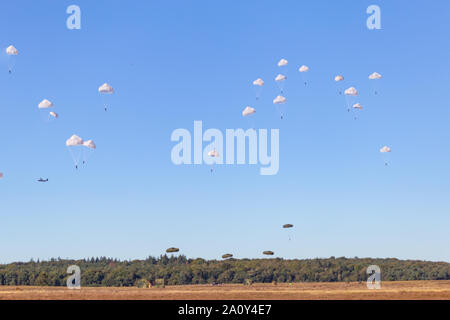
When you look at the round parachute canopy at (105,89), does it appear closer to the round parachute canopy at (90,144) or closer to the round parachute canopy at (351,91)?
the round parachute canopy at (90,144)

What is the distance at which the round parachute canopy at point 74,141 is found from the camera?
114131 millimetres

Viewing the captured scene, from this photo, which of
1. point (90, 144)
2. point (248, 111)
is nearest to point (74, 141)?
point (90, 144)

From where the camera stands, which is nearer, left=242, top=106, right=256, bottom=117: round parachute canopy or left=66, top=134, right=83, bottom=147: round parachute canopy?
left=66, top=134, right=83, bottom=147: round parachute canopy

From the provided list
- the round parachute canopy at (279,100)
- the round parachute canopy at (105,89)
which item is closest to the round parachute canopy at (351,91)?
the round parachute canopy at (279,100)

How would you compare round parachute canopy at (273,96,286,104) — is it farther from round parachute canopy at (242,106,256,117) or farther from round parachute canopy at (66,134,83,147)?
round parachute canopy at (66,134,83,147)

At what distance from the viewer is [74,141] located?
11519 cm

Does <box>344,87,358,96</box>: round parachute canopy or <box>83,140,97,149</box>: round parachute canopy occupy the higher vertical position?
<box>344,87,358,96</box>: round parachute canopy

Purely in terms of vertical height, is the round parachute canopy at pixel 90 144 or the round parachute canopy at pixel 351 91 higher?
the round parachute canopy at pixel 351 91

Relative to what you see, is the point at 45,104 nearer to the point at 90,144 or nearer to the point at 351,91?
the point at 90,144

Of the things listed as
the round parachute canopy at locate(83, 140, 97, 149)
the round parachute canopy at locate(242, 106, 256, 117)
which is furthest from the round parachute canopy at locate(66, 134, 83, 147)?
the round parachute canopy at locate(242, 106, 256, 117)

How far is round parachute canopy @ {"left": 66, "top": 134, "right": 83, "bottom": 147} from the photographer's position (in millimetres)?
114131

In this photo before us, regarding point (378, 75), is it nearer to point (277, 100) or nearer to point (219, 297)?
point (277, 100)
